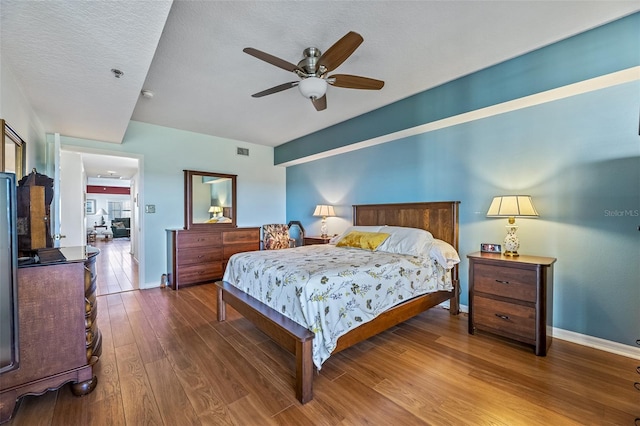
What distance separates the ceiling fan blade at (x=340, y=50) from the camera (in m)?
1.75

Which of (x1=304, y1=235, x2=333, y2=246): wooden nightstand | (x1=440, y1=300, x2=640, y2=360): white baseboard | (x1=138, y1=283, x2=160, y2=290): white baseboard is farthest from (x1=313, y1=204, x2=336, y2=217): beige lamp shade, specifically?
(x1=440, y1=300, x2=640, y2=360): white baseboard

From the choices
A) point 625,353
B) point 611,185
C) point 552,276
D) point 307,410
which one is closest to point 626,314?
point 625,353

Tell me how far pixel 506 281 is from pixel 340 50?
2.44m

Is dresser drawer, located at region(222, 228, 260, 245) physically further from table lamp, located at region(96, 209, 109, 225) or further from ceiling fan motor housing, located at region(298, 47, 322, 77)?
table lamp, located at region(96, 209, 109, 225)

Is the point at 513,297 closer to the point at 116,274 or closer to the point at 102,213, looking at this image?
the point at 116,274

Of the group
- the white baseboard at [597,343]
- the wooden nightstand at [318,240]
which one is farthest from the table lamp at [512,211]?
the wooden nightstand at [318,240]

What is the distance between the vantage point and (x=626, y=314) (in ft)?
7.36

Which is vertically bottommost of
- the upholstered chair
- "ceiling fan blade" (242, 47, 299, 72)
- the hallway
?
the hallway

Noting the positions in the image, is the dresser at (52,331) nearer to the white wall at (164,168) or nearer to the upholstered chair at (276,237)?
the white wall at (164,168)

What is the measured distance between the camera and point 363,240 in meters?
3.50

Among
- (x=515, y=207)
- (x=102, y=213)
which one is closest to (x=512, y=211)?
(x=515, y=207)

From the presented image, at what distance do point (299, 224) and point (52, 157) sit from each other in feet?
13.2

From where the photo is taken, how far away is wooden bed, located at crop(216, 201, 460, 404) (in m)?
1.78

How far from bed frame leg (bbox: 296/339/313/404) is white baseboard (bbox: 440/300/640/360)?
2494 mm
